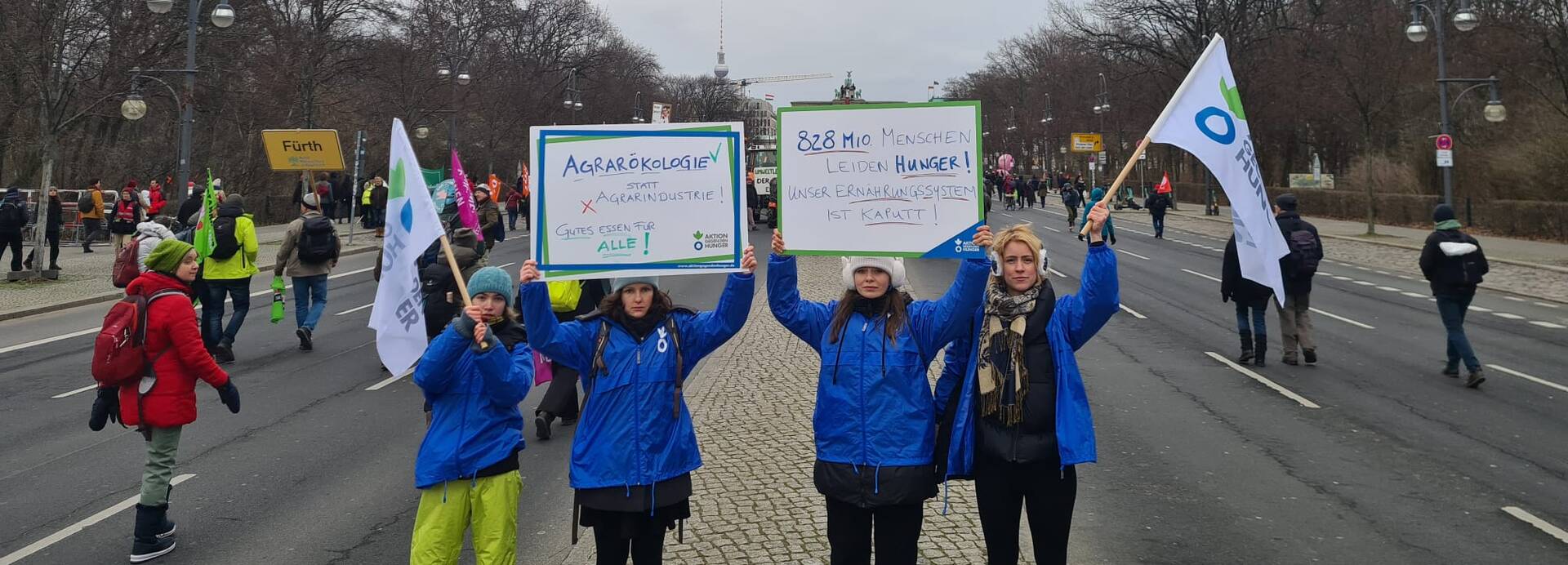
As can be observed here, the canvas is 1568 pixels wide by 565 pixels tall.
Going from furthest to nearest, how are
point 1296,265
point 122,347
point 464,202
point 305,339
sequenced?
point 305,339, point 1296,265, point 464,202, point 122,347

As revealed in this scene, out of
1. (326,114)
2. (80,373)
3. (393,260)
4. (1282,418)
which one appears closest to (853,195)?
(393,260)

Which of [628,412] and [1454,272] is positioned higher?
[1454,272]

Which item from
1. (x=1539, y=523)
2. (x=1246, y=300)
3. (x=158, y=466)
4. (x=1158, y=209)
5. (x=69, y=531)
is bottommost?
(x=1539, y=523)

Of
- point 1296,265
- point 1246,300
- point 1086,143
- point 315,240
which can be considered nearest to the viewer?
point 1296,265

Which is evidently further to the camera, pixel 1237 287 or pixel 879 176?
pixel 1237 287

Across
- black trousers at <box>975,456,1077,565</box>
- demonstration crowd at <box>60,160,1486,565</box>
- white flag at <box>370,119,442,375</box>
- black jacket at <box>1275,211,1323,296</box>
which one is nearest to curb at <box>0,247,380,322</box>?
white flag at <box>370,119,442,375</box>

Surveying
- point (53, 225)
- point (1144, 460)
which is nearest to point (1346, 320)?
point (1144, 460)

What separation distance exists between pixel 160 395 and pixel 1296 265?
9.78m

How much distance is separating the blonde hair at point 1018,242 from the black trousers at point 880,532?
1.00 metres

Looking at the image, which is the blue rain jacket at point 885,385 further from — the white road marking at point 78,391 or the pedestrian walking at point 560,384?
the white road marking at point 78,391

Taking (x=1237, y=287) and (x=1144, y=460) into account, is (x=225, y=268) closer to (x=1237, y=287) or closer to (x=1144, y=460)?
(x=1144, y=460)

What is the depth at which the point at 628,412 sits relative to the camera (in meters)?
4.23

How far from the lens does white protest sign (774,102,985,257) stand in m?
4.61

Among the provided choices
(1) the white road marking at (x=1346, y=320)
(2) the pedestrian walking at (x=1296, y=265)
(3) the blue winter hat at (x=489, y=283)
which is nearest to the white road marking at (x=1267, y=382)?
(2) the pedestrian walking at (x=1296, y=265)
